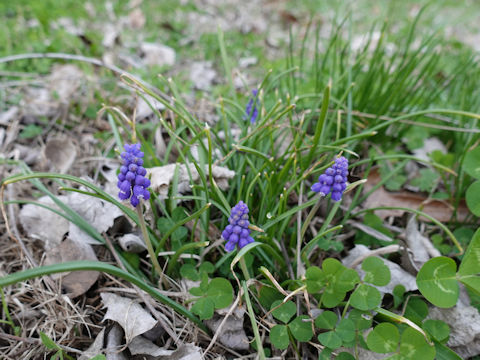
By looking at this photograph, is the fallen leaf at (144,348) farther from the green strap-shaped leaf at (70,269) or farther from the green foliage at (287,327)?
the green foliage at (287,327)

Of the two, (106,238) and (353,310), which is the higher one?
(106,238)

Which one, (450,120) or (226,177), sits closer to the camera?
(226,177)

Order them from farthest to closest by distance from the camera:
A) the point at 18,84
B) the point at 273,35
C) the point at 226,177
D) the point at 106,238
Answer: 1. the point at 273,35
2. the point at 18,84
3. the point at 226,177
4. the point at 106,238

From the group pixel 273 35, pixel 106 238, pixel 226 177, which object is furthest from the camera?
pixel 273 35

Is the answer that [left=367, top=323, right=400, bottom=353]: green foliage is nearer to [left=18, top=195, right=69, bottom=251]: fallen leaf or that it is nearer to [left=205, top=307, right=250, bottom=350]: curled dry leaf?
[left=205, top=307, right=250, bottom=350]: curled dry leaf

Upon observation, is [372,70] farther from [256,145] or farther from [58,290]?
[58,290]

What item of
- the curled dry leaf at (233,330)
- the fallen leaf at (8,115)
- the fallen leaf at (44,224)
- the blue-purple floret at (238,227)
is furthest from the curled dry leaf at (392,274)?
the fallen leaf at (8,115)

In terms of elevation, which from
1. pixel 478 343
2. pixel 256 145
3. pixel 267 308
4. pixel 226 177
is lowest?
pixel 478 343

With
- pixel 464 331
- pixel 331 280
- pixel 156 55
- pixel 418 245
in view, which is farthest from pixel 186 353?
pixel 156 55

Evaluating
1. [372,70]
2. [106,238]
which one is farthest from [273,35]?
[106,238]

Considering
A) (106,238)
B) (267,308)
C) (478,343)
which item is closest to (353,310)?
(267,308)
